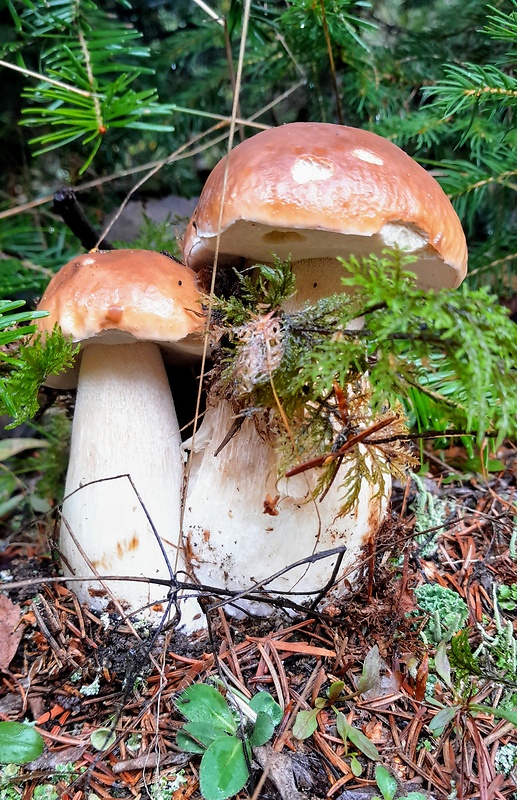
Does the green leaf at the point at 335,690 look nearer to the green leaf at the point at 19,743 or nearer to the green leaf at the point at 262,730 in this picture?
the green leaf at the point at 262,730

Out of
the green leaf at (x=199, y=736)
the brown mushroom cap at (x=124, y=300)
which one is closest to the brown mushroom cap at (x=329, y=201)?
the brown mushroom cap at (x=124, y=300)

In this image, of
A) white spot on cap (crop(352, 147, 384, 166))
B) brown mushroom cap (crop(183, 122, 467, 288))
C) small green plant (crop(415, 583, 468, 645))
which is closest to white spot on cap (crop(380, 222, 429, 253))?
brown mushroom cap (crop(183, 122, 467, 288))

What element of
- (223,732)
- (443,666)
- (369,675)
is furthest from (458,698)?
(223,732)

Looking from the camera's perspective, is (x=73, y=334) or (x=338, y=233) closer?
(x=338, y=233)

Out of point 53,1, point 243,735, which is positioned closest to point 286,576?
point 243,735

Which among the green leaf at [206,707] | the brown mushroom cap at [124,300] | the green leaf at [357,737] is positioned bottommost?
the green leaf at [357,737]

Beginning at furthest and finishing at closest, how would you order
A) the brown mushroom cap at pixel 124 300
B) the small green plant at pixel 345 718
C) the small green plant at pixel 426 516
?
the small green plant at pixel 426 516 → the brown mushroom cap at pixel 124 300 → the small green plant at pixel 345 718

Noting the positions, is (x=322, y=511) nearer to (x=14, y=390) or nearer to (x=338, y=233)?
(x=338, y=233)
